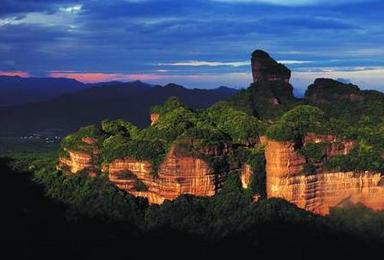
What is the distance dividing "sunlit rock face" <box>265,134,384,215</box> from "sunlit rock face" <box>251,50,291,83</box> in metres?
22.4

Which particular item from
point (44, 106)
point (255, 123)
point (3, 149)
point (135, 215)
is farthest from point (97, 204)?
point (44, 106)

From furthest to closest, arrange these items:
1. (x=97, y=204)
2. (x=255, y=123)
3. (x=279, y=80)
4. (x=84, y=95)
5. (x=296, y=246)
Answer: (x=84, y=95), (x=279, y=80), (x=255, y=123), (x=97, y=204), (x=296, y=246)

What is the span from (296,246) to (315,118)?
454 inches

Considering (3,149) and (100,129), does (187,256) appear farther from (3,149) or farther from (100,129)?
(3,149)

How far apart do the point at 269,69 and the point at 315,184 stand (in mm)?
24406

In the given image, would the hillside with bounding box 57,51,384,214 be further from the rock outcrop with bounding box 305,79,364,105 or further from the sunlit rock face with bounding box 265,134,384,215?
the rock outcrop with bounding box 305,79,364,105

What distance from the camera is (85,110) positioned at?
15925 centimetres

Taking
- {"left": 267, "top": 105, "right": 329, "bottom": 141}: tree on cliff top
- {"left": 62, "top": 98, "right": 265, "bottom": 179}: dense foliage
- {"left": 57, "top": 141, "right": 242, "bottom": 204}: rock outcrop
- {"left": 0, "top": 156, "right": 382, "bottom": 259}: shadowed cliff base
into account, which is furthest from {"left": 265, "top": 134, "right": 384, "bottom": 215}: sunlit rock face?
{"left": 62, "top": 98, "right": 265, "bottom": 179}: dense foliage

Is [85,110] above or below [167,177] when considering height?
above

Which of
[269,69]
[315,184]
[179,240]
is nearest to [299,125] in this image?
[315,184]

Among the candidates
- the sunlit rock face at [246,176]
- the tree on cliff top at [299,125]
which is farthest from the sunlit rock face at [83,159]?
the tree on cliff top at [299,125]

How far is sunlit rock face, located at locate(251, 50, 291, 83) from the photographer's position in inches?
2894

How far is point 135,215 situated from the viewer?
5344 cm

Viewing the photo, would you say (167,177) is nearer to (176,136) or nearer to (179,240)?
(176,136)
